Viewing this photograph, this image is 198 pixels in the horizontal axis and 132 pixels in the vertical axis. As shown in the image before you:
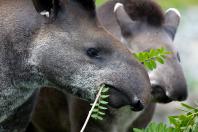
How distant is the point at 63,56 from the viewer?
7809 mm

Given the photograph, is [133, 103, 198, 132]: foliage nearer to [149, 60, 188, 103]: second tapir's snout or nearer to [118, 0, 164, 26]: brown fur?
[149, 60, 188, 103]: second tapir's snout

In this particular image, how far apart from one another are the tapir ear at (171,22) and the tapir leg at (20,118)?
2.35 metres

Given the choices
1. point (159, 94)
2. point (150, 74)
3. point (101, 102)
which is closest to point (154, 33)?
point (150, 74)

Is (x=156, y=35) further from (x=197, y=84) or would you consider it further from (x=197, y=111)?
(x=197, y=84)

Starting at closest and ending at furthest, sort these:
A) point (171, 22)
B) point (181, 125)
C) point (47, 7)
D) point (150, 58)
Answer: point (181, 125), point (47, 7), point (150, 58), point (171, 22)

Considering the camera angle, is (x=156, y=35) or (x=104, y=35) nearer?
(x=104, y=35)

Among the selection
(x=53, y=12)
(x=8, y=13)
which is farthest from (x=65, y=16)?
(x=8, y=13)

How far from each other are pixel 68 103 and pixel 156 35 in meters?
1.40

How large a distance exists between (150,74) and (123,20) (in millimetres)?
1084

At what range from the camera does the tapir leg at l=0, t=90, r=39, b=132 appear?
869 cm

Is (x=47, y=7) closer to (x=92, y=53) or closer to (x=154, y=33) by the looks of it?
(x=92, y=53)

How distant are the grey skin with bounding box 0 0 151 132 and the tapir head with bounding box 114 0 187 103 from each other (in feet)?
5.26

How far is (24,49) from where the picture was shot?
8.04 m

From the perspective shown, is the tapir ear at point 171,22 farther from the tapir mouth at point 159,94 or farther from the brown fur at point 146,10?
the tapir mouth at point 159,94
